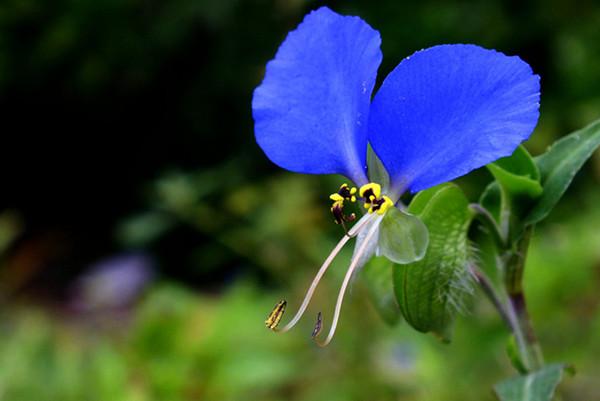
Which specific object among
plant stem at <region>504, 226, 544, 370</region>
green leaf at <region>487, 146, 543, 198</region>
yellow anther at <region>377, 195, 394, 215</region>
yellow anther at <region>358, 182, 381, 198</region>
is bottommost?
plant stem at <region>504, 226, 544, 370</region>

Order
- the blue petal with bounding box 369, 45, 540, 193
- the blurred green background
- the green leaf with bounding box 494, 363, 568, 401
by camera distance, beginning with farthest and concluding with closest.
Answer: the blurred green background, the green leaf with bounding box 494, 363, 568, 401, the blue petal with bounding box 369, 45, 540, 193

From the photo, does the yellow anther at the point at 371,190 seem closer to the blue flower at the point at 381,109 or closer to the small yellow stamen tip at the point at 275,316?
the blue flower at the point at 381,109

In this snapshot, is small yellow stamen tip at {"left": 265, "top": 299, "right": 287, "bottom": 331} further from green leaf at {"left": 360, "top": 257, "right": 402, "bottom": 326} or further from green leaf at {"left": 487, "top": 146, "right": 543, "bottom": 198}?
green leaf at {"left": 487, "top": 146, "right": 543, "bottom": 198}

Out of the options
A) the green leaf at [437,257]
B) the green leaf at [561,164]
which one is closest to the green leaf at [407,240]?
the green leaf at [437,257]

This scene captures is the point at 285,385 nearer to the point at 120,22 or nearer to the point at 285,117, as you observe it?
the point at 285,117

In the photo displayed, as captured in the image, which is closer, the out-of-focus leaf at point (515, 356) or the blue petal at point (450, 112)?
the blue petal at point (450, 112)

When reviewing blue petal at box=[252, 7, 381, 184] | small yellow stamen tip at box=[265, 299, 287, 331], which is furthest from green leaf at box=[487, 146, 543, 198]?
small yellow stamen tip at box=[265, 299, 287, 331]

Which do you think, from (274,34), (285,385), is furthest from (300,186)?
(274,34)
